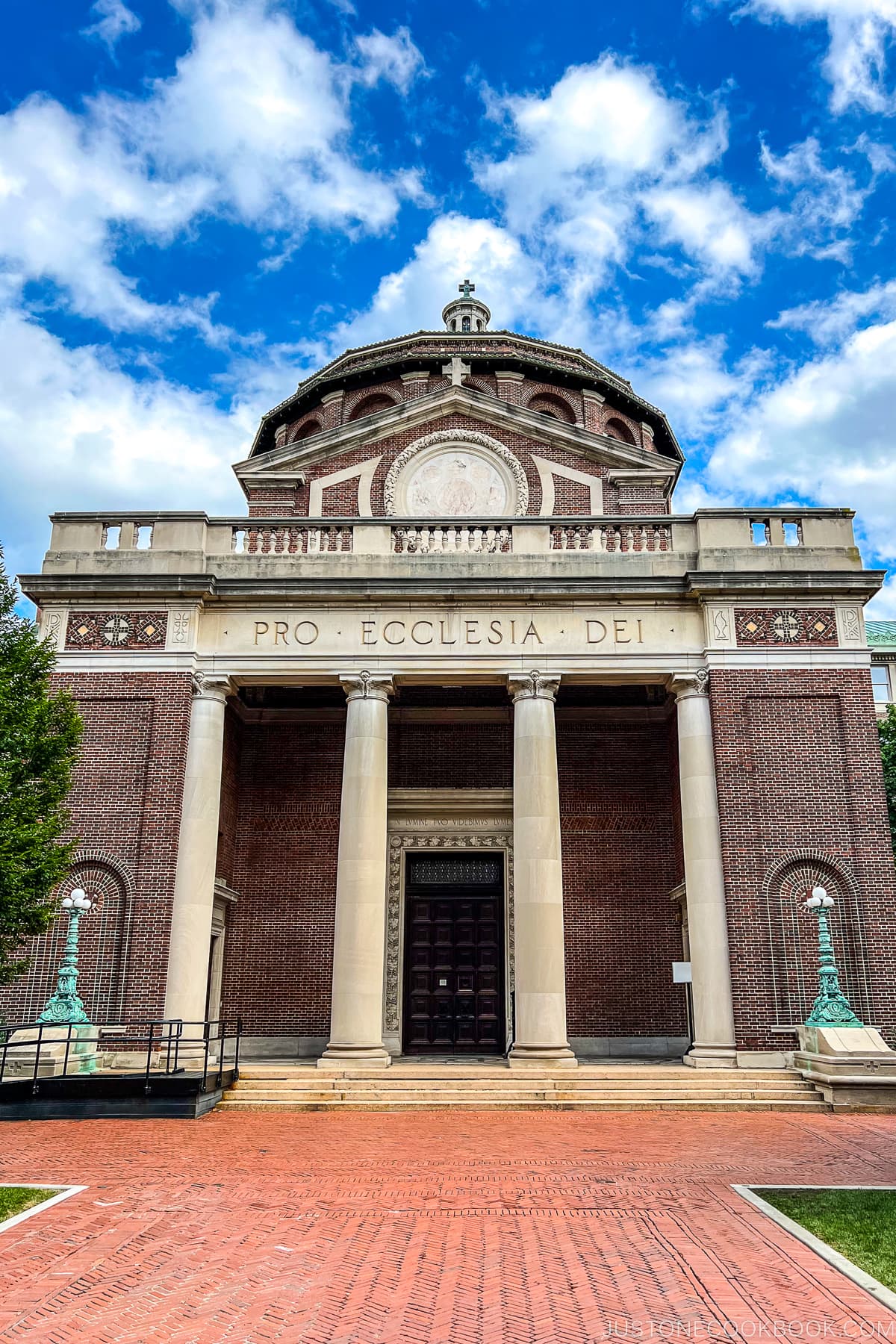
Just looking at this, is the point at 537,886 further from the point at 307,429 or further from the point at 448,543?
the point at 307,429

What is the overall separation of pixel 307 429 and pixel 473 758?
41.0 ft

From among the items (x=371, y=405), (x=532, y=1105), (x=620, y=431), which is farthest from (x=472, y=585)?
(x=620, y=431)

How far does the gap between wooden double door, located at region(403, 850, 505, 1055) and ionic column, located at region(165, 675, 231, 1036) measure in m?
4.71

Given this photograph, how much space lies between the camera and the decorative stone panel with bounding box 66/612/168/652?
19.2m

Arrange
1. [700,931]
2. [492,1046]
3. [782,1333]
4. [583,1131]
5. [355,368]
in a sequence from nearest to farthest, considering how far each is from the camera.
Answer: [782,1333], [583,1131], [700,931], [492,1046], [355,368]

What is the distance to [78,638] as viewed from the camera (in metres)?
19.3

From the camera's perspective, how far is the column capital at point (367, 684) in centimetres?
1886

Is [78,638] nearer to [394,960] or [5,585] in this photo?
[5,585]

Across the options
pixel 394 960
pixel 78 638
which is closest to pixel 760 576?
pixel 394 960

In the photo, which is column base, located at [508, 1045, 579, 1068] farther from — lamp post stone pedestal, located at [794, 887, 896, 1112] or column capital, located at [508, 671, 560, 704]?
column capital, located at [508, 671, 560, 704]

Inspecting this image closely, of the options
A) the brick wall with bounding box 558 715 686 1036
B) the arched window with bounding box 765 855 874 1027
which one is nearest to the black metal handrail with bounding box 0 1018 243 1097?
the brick wall with bounding box 558 715 686 1036

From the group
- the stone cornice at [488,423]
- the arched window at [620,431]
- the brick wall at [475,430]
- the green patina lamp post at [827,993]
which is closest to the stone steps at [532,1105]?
the green patina lamp post at [827,993]

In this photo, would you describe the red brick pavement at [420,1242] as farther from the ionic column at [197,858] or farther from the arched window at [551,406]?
the arched window at [551,406]

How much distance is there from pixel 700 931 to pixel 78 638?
38.7 feet
